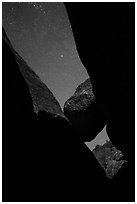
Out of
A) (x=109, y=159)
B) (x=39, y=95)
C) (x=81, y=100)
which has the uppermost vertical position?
(x=39, y=95)

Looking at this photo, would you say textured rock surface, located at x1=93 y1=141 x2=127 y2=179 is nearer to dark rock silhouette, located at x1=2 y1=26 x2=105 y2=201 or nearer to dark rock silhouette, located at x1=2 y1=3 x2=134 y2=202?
dark rock silhouette, located at x1=2 y1=3 x2=134 y2=202

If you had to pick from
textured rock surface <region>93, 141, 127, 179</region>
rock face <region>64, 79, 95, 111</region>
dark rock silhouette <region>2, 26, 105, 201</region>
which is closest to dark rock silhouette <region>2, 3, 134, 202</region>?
dark rock silhouette <region>2, 26, 105, 201</region>

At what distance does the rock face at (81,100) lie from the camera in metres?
8.77

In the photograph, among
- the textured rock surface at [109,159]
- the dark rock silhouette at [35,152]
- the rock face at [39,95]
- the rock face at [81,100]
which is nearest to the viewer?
the dark rock silhouette at [35,152]

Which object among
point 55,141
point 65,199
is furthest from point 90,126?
point 65,199

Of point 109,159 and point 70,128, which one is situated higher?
point 70,128

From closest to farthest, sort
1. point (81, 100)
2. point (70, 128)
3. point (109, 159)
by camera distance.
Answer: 1. point (70, 128)
2. point (81, 100)
3. point (109, 159)

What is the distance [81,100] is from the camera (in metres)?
8.98

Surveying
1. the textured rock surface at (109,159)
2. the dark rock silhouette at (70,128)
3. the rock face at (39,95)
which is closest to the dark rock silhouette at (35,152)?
the dark rock silhouette at (70,128)

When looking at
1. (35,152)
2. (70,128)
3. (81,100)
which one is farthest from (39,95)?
(81,100)

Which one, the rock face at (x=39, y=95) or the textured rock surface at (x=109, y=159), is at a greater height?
the rock face at (x=39, y=95)

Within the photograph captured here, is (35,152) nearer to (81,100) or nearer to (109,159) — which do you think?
(81,100)

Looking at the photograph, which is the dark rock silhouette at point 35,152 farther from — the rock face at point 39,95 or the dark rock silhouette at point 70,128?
the rock face at point 39,95

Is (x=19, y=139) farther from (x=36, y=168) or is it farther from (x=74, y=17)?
(x=74, y=17)
